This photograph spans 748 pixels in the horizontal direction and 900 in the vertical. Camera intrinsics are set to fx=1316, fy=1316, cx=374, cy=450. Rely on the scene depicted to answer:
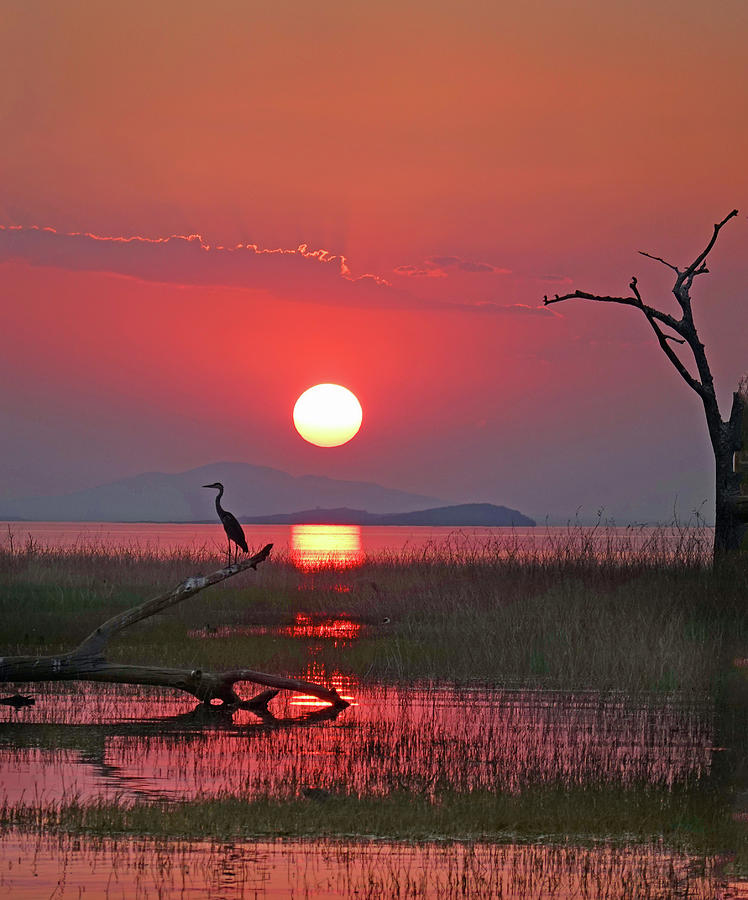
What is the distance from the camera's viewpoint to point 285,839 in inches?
361

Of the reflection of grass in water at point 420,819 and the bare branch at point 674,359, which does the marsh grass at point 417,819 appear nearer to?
the reflection of grass in water at point 420,819

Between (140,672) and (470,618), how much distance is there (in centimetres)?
899

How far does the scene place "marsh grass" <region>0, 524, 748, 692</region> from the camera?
18953 millimetres

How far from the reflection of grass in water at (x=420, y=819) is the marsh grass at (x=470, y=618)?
7.18 m

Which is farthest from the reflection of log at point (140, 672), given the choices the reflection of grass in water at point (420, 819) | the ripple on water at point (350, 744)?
the reflection of grass in water at point (420, 819)

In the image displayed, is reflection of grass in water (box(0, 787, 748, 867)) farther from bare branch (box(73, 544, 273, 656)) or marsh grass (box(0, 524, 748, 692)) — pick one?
marsh grass (box(0, 524, 748, 692))

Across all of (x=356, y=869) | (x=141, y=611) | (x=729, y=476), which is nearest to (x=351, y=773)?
(x=356, y=869)

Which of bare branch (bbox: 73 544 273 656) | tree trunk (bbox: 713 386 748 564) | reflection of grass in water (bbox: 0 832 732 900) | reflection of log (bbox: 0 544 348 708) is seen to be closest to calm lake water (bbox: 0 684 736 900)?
reflection of grass in water (bbox: 0 832 732 900)

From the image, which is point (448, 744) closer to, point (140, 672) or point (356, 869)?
point (140, 672)

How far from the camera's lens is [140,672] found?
15.1m

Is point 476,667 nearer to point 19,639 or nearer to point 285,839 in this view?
point 19,639

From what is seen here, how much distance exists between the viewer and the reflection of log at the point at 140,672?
14.9m

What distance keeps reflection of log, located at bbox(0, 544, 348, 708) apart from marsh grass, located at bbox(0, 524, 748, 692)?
388cm

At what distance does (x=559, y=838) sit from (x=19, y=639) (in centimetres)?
1597
